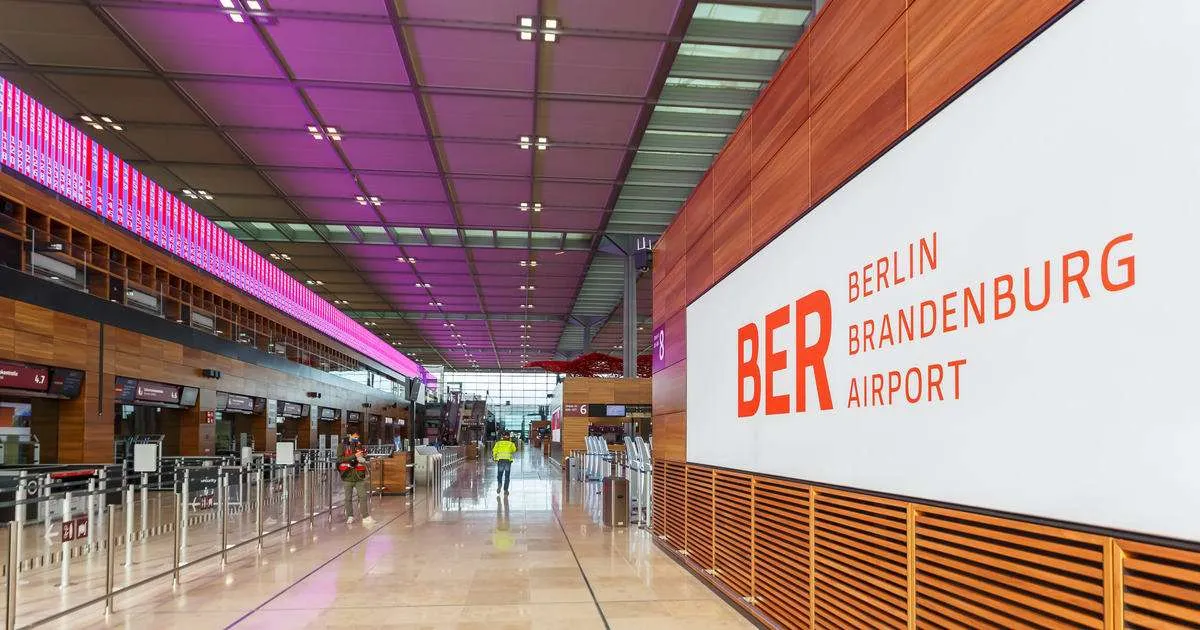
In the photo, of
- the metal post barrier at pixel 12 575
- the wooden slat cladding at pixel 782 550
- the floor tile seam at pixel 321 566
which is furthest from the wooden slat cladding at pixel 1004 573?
the metal post barrier at pixel 12 575

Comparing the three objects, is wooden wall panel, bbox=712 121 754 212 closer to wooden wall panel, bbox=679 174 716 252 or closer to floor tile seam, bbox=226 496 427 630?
wooden wall panel, bbox=679 174 716 252

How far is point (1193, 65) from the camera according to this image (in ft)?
6.89

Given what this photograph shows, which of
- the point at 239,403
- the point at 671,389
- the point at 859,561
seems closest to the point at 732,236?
the point at 671,389

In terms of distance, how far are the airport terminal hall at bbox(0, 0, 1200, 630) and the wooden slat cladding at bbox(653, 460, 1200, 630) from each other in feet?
0.07

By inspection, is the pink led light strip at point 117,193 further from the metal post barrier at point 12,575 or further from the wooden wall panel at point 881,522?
the wooden wall panel at point 881,522

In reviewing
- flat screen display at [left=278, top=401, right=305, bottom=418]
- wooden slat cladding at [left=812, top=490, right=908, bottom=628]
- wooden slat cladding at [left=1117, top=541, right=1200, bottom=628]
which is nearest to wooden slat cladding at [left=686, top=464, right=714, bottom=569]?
wooden slat cladding at [left=812, top=490, right=908, bottom=628]

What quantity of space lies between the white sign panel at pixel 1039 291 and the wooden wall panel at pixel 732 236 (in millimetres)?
1721

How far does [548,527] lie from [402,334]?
34.0 meters

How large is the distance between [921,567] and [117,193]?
51.3ft

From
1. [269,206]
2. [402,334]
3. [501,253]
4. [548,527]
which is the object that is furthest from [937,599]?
[402,334]

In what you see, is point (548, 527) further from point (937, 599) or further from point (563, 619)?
point (937, 599)

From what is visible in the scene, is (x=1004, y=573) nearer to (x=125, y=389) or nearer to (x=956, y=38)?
(x=956, y=38)

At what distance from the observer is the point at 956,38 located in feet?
11.0

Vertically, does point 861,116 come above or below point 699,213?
below
